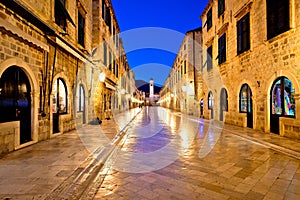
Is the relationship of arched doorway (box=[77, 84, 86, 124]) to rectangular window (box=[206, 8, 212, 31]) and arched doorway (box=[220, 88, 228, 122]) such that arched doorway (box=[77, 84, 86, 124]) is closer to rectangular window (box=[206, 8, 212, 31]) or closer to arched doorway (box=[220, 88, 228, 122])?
arched doorway (box=[220, 88, 228, 122])

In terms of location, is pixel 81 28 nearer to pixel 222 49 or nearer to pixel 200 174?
pixel 222 49

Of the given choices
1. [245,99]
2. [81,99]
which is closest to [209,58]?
[245,99]

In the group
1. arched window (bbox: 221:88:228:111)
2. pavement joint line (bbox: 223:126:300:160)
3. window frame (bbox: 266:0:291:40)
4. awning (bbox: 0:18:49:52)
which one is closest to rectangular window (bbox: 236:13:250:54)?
window frame (bbox: 266:0:291:40)

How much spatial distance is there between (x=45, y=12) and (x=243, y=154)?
8729 mm

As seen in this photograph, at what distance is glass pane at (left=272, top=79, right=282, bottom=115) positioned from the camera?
900 cm

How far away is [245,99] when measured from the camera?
11.9 meters

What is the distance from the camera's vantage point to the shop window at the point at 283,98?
27.2ft

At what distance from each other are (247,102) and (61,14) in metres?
11.2

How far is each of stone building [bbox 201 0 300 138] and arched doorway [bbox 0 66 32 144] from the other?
33.4 ft

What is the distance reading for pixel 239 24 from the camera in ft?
40.4

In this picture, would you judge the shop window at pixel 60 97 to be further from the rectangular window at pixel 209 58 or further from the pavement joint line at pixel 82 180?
the rectangular window at pixel 209 58

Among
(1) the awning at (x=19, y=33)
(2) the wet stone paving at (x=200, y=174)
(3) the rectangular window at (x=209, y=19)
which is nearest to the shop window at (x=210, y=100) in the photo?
(3) the rectangular window at (x=209, y=19)

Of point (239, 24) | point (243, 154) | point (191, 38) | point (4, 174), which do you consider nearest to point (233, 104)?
point (239, 24)

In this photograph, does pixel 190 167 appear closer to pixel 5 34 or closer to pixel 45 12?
pixel 5 34
